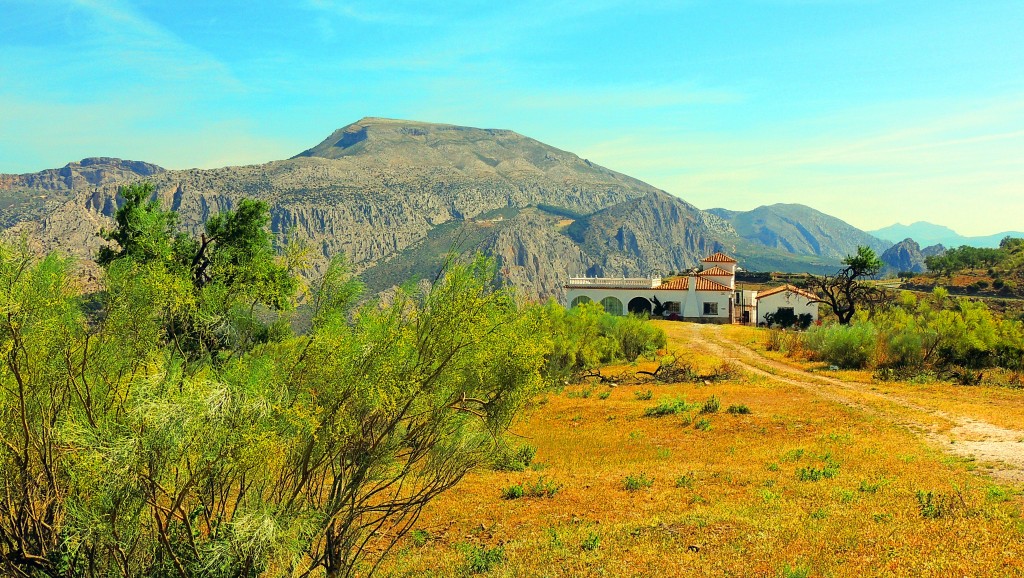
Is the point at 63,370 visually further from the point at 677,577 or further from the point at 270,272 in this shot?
the point at 677,577

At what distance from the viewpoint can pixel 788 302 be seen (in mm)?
52375

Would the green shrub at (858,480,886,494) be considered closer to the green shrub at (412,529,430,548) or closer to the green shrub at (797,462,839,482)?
the green shrub at (797,462,839,482)

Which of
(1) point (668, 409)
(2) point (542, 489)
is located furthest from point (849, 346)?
(2) point (542, 489)

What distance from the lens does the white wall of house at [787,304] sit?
171 ft

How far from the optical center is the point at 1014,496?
9688mm

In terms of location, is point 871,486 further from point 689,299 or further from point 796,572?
point 689,299

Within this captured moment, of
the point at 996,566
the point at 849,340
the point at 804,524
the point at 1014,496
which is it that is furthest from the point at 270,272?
the point at 849,340

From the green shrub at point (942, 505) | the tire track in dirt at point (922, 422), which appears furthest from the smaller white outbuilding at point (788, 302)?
the green shrub at point (942, 505)

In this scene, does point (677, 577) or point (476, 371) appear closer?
point (476, 371)

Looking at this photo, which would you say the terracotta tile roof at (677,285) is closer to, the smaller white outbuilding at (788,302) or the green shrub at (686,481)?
the smaller white outbuilding at (788,302)

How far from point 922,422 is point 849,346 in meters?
12.5

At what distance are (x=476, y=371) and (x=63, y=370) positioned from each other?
14.6 ft

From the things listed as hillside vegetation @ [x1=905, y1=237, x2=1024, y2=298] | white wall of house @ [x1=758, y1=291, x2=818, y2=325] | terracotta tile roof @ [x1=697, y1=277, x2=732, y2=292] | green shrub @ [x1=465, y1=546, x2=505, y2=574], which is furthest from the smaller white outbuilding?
green shrub @ [x1=465, y1=546, x2=505, y2=574]

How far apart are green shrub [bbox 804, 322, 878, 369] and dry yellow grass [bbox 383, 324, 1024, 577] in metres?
10.1
